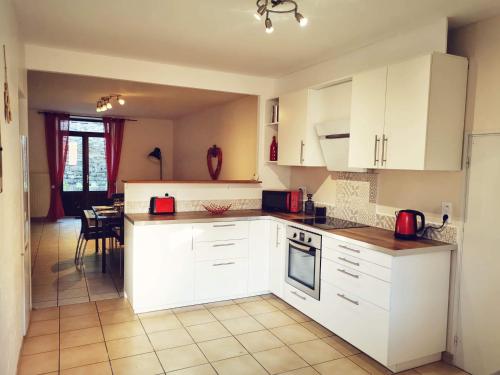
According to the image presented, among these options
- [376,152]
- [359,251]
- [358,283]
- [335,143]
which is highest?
[335,143]

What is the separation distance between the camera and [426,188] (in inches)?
115

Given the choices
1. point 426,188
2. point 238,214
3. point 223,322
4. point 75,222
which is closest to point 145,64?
point 238,214

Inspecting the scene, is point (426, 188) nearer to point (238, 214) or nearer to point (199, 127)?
point (238, 214)

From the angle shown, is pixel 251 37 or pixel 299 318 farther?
pixel 299 318

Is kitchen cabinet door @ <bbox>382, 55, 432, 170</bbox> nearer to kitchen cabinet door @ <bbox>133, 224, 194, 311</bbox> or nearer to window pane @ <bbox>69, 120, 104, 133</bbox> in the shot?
kitchen cabinet door @ <bbox>133, 224, 194, 311</bbox>

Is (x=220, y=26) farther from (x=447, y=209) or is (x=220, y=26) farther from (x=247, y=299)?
(x=247, y=299)

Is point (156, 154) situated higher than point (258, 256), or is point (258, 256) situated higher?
point (156, 154)

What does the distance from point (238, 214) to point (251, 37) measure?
5.83ft

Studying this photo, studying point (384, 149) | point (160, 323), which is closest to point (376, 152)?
point (384, 149)

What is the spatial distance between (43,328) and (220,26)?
2821 mm

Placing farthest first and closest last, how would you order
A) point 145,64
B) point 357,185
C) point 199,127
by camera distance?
point 199,127 < point 145,64 < point 357,185

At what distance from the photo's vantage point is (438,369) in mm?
2691

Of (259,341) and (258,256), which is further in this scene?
(258,256)

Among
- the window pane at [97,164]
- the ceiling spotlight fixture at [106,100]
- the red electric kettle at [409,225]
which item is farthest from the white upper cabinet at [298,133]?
the window pane at [97,164]
